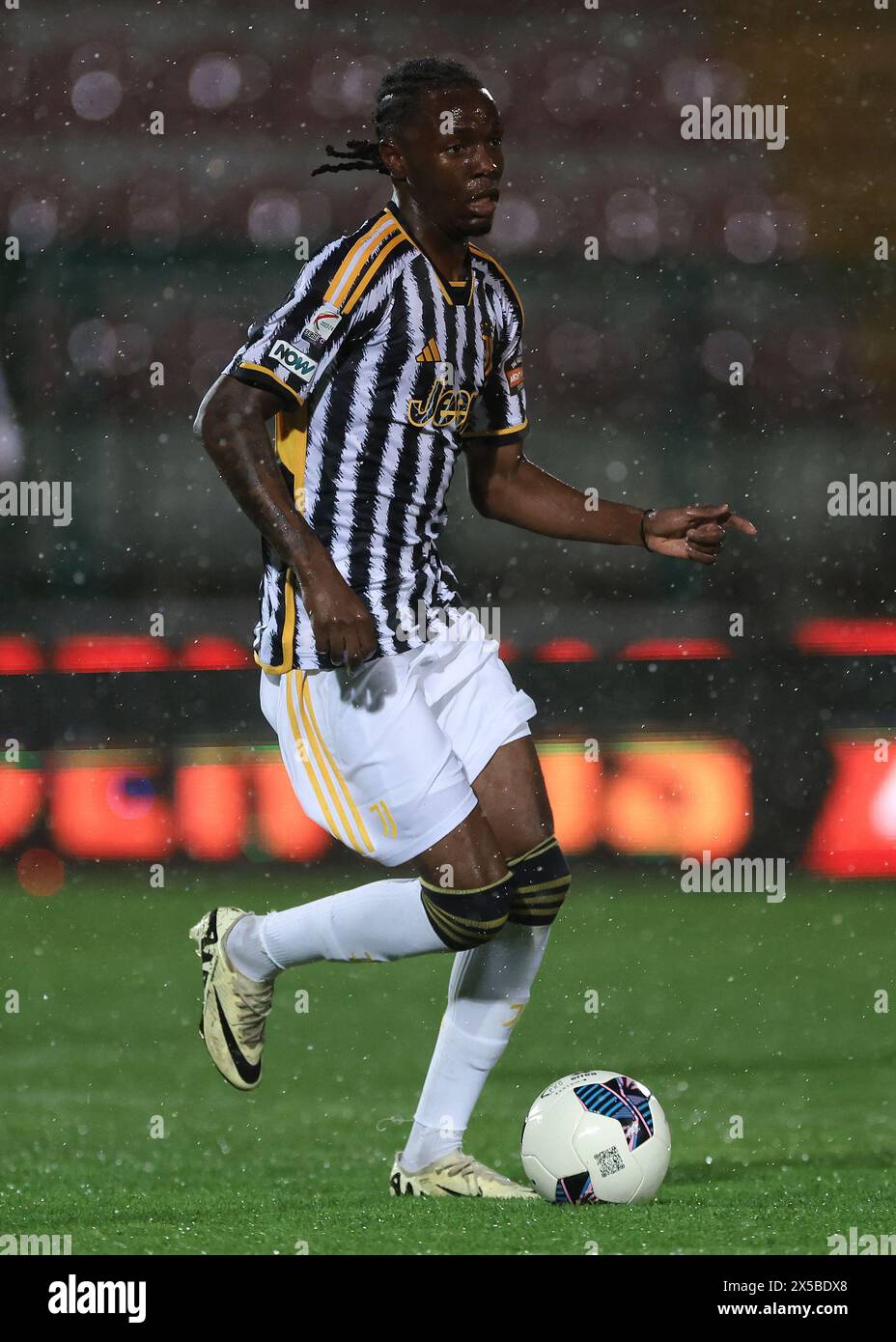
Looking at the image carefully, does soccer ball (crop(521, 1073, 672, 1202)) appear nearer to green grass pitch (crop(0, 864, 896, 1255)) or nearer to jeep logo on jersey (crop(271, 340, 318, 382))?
green grass pitch (crop(0, 864, 896, 1255))

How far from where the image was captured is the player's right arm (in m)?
3.39

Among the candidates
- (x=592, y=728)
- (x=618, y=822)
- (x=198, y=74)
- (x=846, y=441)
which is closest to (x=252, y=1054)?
(x=618, y=822)

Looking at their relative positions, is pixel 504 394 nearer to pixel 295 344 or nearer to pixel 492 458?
pixel 492 458

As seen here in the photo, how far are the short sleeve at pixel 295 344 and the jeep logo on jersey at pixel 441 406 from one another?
0.22m

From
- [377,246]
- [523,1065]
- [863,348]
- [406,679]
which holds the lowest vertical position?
[523,1065]

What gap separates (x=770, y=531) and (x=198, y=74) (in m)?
4.85

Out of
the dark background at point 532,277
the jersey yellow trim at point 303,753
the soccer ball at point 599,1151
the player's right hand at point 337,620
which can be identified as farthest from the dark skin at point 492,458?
the dark background at point 532,277

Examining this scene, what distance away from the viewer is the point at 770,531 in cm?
1188

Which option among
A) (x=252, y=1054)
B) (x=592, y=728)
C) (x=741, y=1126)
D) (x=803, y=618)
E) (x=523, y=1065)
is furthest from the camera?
(x=803, y=618)

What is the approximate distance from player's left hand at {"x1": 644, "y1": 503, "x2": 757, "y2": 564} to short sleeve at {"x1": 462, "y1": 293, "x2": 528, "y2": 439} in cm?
37
